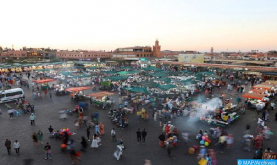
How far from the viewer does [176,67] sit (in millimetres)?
42969

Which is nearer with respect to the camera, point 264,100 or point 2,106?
point 264,100

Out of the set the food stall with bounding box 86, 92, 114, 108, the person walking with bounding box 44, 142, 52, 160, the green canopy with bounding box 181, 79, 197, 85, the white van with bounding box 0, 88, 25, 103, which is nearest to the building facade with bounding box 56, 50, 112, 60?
the white van with bounding box 0, 88, 25, 103

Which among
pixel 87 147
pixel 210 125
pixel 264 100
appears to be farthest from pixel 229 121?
pixel 87 147

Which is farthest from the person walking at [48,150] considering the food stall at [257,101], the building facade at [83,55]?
the building facade at [83,55]

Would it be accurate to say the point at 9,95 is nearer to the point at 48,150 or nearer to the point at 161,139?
the point at 48,150

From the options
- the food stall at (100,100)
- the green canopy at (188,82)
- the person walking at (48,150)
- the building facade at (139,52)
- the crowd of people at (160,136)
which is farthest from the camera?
the building facade at (139,52)

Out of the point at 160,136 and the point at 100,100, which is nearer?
the point at 160,136

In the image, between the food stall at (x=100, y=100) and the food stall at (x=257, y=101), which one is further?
the food stall at (x=100, y=100)

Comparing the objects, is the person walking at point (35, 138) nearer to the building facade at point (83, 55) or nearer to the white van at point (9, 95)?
the white van at point (9, 95)

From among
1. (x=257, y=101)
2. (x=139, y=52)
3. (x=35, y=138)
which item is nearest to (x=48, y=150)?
(x=35, y=138)

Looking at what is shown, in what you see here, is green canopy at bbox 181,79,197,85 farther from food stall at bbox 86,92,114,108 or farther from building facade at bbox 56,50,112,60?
building facade at bbox 56,50,112,60

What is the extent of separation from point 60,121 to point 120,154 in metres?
6.99

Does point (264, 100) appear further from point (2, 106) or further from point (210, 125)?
point (2, 106)

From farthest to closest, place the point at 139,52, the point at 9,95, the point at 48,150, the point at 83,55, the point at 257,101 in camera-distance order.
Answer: the point at 83,55, the point at 139,52, the point at 9,95, the point at 257,101, the point at 48,150
